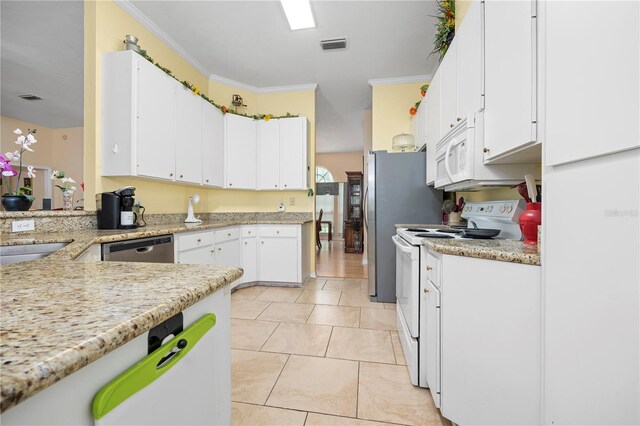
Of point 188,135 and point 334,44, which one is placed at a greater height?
point 334,44

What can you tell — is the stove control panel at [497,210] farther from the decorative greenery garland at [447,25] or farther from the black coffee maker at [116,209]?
the black coffee maker at [116,209]

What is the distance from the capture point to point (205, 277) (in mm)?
739

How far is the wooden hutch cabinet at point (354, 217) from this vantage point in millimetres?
6691

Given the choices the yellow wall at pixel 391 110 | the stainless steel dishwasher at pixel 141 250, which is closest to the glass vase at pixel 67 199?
the stainless steel dishwasher at pixel 141 250

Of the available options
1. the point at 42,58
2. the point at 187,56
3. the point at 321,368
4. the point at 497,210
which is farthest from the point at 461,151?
the point at 42,58

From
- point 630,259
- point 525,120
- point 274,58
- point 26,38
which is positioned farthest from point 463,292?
point 26,38

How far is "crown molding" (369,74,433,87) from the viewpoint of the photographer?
3949 mm

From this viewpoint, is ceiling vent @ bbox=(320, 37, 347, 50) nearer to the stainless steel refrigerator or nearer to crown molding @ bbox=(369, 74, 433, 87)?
crown molding @ bbox=(369, 74, 433, 87)

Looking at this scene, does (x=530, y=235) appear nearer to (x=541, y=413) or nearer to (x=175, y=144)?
(x=541, y=413)

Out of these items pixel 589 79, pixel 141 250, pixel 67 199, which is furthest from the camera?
pixel 67 199

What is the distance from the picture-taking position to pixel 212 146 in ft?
Answer: 11.6

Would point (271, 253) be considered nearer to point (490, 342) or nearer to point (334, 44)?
point (334, 44)

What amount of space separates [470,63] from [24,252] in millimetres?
2780

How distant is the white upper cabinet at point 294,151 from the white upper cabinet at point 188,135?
1129 millimetres
